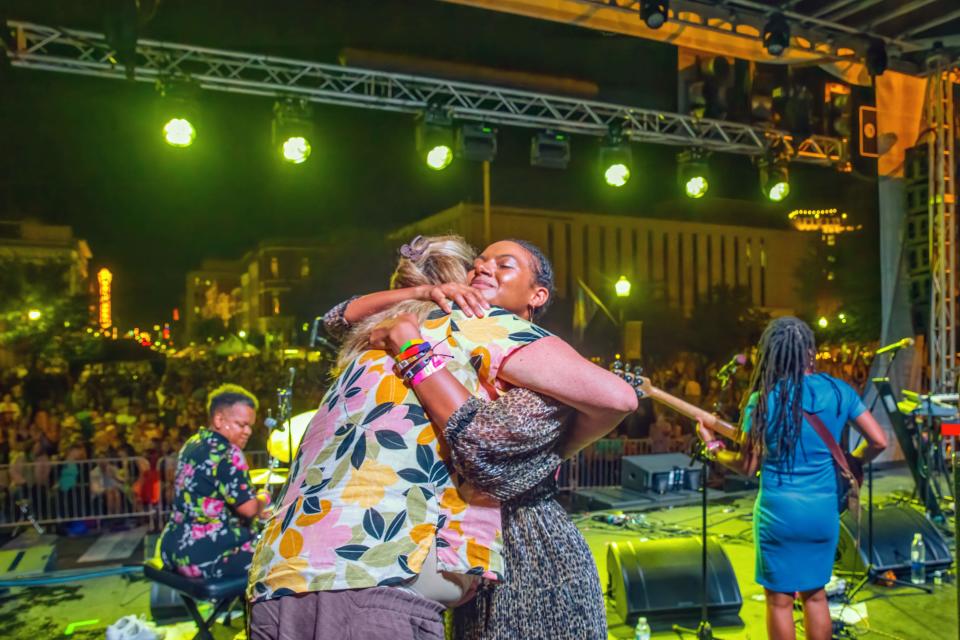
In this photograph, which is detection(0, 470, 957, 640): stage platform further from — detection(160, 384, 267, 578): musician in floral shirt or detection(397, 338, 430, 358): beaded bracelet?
detection(397, 338, 430, 358): beaded bracelet

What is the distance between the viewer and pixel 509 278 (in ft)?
5.93

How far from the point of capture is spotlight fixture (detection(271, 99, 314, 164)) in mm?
7816

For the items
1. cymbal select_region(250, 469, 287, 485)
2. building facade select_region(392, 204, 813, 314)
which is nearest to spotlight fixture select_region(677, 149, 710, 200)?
cymbal select_region(250, 469, 287, 485)

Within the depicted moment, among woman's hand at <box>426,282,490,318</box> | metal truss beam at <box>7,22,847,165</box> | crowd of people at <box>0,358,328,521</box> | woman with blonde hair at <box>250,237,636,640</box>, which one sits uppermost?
metal truss beam at <box>7,22,847,165</box>

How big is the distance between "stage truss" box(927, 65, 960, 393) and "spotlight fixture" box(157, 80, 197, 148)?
9846 millimetres

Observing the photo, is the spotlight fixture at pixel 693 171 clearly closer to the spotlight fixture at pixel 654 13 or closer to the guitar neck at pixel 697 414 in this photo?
the spotlight fixture at pixel 654 13

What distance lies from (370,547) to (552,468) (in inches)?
18.8

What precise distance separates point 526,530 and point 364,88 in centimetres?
729

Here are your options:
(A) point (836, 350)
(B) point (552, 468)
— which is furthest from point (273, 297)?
(B) point (552, 468)

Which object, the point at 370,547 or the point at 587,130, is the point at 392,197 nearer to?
the point at 587,130

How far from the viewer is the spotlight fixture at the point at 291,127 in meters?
7.82

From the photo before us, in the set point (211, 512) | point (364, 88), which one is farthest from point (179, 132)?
point (211, 512)

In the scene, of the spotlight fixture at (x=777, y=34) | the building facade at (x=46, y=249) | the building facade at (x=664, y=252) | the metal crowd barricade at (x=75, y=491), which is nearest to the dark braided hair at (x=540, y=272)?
the spotlight fixture at (x=777, y=34)

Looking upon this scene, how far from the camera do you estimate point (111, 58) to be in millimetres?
6738
